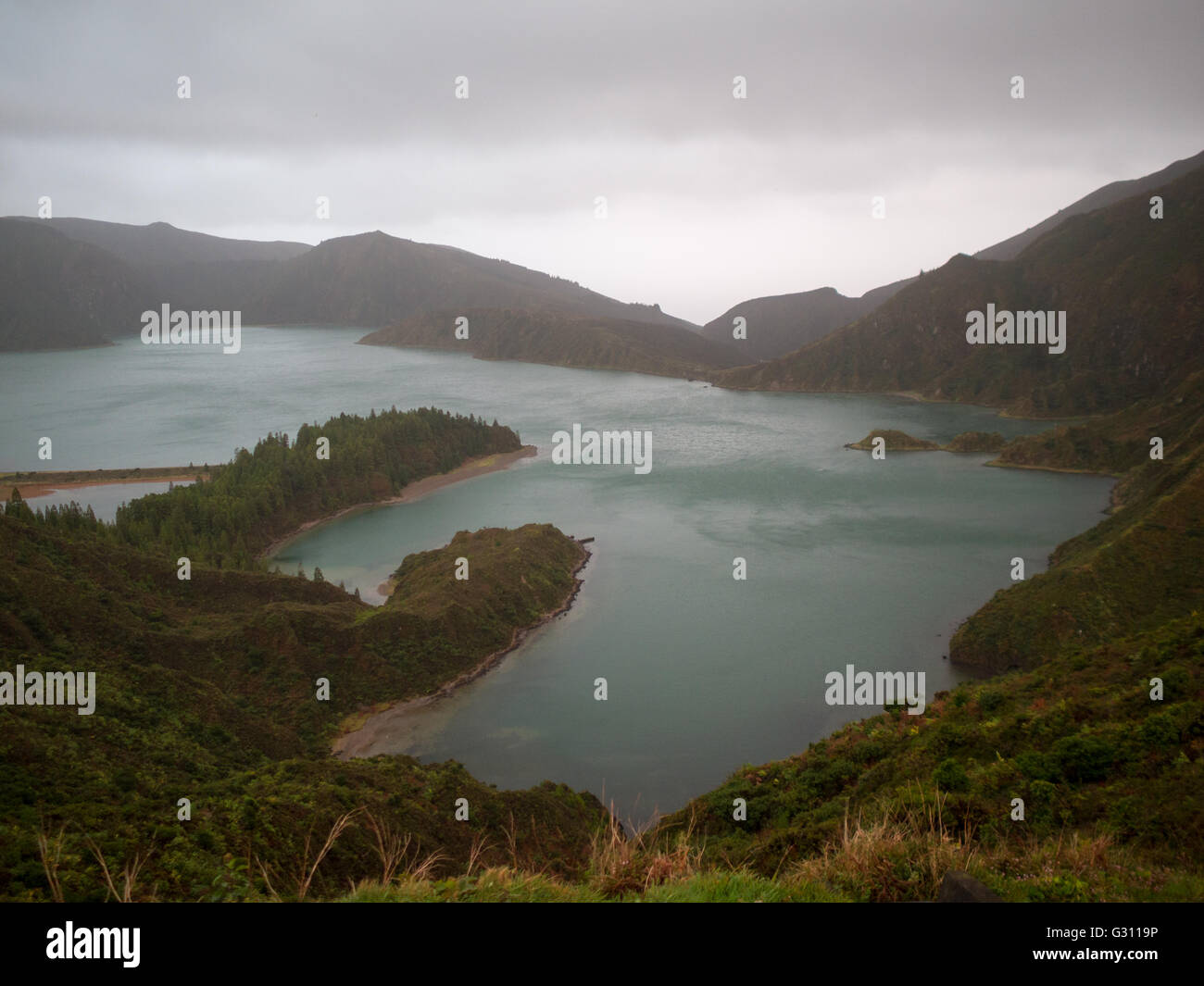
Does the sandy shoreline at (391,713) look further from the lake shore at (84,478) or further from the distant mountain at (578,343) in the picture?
the distant mountain at (578,343)

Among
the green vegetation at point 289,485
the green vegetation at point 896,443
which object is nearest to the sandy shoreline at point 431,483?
the green vegetation at point 289,485

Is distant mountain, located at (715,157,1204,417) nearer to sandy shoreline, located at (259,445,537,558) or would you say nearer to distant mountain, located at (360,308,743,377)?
distant mountain, located at (360,308,743,377)

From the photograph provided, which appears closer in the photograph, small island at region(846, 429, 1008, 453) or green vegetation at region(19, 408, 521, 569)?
green vegetation at region(19, 408, 521, 569)

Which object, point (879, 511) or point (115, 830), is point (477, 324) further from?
point (115, 830)

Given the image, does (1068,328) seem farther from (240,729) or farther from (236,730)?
(236,730)

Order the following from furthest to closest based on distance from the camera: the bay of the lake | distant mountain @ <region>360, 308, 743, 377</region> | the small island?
distant mountain @ <region>360, 308, 743, 377</region> → the small island → the bay of the lake

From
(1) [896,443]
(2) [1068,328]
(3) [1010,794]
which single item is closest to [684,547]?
(3) [1010,794]

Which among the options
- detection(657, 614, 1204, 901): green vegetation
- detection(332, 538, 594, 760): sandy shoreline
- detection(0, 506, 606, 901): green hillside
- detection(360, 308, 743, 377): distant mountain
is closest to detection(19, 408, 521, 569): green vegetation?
detection(0, 506, 606, 901): green hillside
